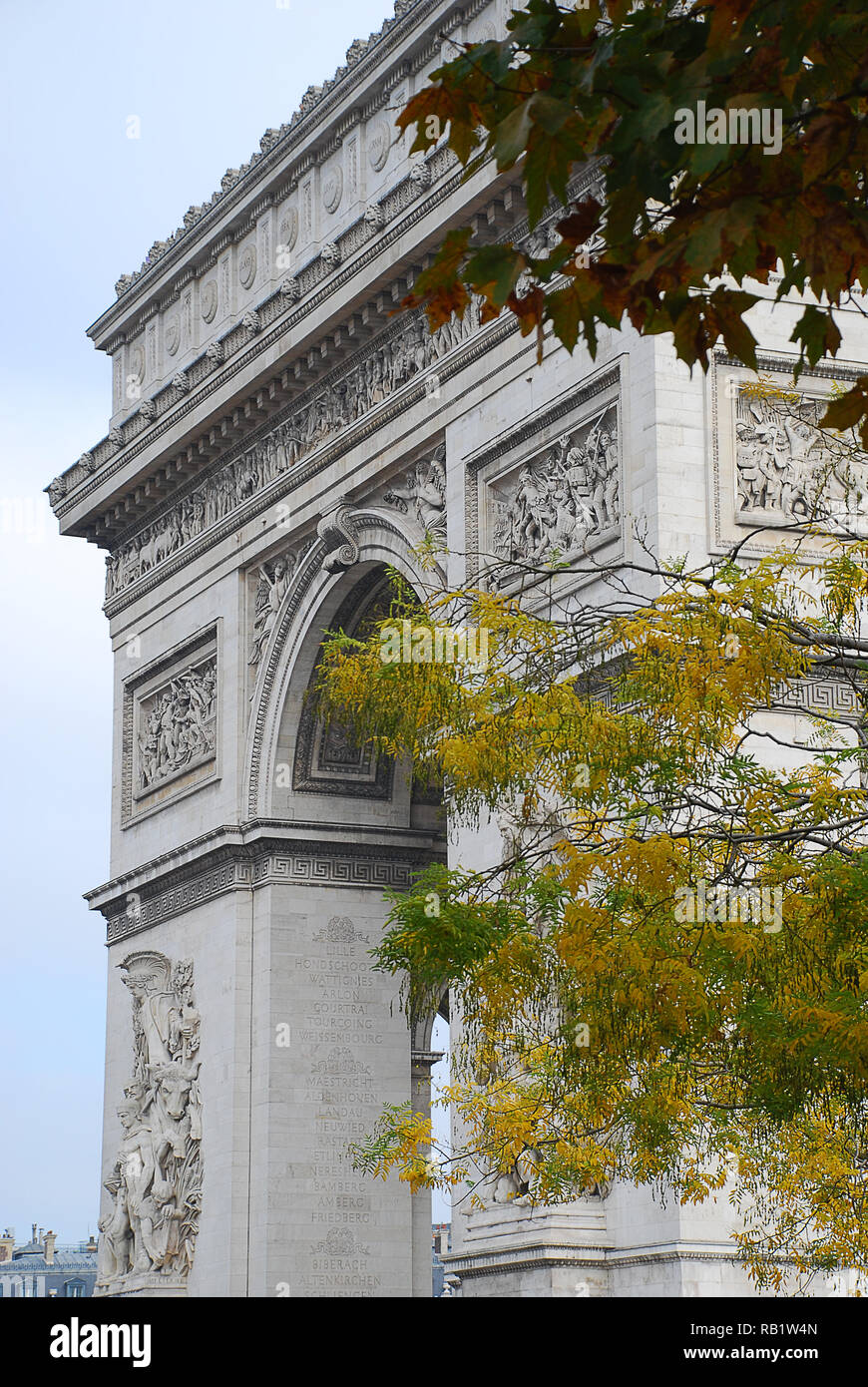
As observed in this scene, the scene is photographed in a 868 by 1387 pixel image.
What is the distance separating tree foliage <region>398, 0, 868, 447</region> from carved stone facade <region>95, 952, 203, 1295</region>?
888 inches

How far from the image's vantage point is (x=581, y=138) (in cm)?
547

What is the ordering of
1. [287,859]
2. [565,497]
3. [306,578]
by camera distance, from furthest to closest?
1. [287,859]
2. [306,578]
3. [565,497]

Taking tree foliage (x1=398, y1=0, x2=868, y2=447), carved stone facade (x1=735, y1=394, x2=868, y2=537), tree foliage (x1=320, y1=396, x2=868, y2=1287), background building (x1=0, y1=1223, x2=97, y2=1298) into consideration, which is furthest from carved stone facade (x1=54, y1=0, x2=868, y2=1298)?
background building (x1=0, y1=1223, x2=97, y2=1298)

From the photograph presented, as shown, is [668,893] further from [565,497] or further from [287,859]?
[287,859]

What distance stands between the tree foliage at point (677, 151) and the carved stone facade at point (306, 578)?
574 inches

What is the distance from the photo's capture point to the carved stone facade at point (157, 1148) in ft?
90.0

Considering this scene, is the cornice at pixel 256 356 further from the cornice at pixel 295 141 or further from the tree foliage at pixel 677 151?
the tree foliage at pixel 677 151

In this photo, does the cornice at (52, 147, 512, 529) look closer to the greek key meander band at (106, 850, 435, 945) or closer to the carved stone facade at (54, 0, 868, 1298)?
the carved stone facade at (54, 0, 868, 1298)

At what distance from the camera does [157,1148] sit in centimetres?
2817

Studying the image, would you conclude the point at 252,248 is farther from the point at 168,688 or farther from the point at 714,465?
the point at 714,465

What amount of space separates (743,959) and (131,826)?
21469 millimetres

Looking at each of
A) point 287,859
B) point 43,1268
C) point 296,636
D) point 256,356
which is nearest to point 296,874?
point 287,859

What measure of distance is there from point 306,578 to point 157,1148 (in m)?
7.50
